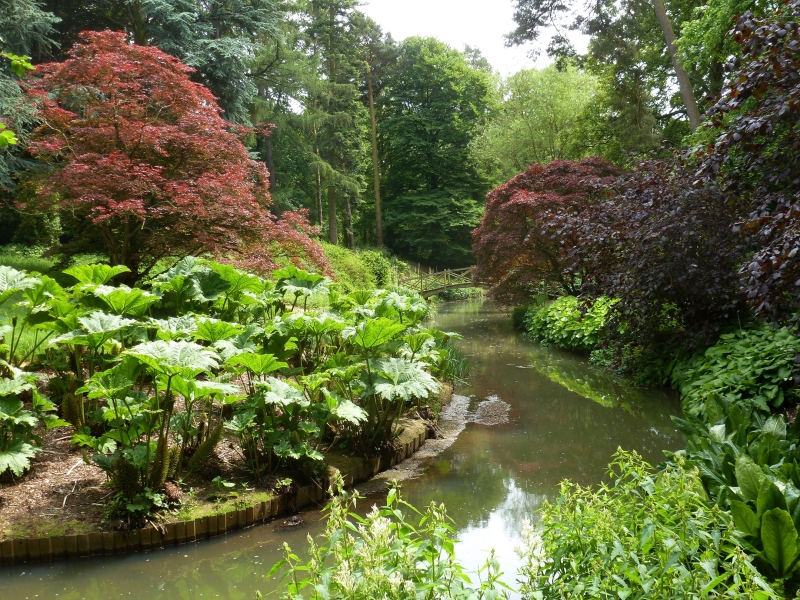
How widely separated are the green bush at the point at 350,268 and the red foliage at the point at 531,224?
20.0 ft

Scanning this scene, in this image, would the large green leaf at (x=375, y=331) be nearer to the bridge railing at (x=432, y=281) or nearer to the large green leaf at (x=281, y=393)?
the large green leaf at (x=281, y=393)

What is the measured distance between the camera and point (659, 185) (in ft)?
23.1

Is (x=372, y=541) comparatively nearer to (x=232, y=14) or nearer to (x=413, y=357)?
(x=413, y=357)

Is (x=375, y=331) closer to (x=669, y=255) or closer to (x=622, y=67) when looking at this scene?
(x=669, y=255)

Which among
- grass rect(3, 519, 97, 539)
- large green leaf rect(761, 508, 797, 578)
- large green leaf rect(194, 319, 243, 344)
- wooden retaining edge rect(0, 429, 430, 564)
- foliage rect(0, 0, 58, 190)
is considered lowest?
wooden retaining edge rect(0, 429, 430, 564)

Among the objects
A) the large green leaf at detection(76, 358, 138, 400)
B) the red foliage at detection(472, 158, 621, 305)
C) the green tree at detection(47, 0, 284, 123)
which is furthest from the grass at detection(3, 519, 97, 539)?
the green tree at detection(47, 0, 284, 123)

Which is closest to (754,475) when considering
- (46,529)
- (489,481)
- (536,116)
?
(489,481)

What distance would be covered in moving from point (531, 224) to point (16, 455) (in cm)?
1187

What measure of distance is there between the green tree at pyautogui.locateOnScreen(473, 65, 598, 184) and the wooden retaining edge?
60.5ft

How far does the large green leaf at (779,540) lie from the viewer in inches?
92.0

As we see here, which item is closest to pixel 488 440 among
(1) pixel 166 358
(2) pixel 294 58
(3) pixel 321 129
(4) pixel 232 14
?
(1) pixel 166 358

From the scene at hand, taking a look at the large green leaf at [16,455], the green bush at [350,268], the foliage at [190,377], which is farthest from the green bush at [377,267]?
the large green leaf at [16,455]

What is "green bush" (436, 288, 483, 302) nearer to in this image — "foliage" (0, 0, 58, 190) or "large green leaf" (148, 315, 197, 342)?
"foliage" (0, 0, 58, 190)

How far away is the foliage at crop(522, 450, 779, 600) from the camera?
1.85 m
